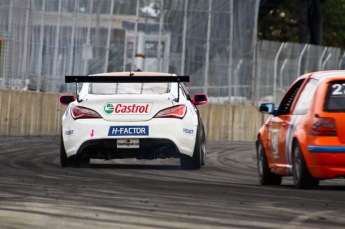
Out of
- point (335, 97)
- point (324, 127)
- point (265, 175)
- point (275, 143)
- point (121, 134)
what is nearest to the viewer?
point (324, 127)

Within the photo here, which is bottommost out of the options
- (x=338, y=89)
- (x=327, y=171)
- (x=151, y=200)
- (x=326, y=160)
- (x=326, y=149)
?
(x=151, y=200)

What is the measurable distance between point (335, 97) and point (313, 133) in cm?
51

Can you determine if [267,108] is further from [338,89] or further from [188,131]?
[188,131]

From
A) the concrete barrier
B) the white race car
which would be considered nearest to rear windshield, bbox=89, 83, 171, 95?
the white race car

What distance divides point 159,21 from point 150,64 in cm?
131

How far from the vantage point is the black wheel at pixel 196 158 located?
48.7 ft

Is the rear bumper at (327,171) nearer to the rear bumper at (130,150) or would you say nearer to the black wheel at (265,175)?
the black wheel at (265,175)

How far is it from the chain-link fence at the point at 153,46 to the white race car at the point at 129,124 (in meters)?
12.6

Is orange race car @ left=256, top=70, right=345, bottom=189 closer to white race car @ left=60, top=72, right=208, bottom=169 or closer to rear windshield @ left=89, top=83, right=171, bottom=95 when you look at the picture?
white race car @ left=60, top=72, right=208, bottom=169

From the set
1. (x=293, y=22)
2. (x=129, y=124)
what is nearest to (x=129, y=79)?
(x=129, y=124)

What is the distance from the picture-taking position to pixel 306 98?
11.6 metres

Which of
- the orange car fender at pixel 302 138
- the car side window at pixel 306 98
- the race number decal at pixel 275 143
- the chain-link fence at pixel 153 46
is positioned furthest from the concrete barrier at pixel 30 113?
the orange car fender at pixel 302 138

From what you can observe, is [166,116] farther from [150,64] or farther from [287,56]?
[287,56]

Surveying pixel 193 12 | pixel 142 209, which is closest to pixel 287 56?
pixel 193 12
